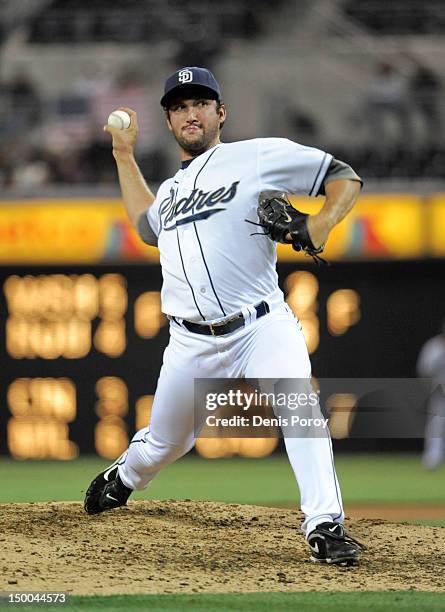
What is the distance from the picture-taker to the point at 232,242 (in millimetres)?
4738

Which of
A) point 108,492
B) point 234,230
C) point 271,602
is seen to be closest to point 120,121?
point 234,230

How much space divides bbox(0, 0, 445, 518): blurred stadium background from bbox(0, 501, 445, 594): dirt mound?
3345 mm

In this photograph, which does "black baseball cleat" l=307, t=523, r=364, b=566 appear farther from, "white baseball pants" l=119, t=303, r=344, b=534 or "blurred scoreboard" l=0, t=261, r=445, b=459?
"blurred scoreboard" l=0, t=261, r=445, b=459

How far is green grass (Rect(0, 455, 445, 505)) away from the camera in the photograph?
8.79m

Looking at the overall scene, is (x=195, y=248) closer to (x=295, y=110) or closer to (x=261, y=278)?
(x=261, y=278)

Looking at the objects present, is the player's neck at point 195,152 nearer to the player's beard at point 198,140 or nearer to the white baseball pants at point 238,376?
the player's beard at point 198,140

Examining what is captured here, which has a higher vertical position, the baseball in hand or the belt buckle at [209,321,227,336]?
the baseball in hand

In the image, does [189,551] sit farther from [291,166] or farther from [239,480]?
[239,480]

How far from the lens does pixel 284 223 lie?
14.8 ft

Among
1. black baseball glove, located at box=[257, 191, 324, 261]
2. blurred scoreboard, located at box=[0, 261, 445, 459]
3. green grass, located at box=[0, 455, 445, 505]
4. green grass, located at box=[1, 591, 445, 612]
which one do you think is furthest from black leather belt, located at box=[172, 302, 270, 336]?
blurred scoreboard, located at box=[0, 261, 445, 459]

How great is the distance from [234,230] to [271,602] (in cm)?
151

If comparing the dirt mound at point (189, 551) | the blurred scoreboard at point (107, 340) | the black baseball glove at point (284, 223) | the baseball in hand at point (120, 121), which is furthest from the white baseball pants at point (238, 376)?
the blurred scoreboard at point (107, 340)

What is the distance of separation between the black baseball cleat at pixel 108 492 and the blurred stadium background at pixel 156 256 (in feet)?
11.8

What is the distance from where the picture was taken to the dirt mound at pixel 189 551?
4.23 metres
